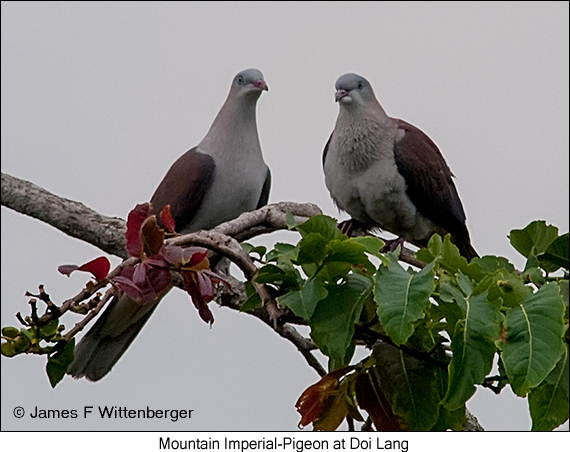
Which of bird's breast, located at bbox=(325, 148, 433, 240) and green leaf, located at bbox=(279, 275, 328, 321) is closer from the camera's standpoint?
green leaf, located at bbox=(279, 275, 328, 321)

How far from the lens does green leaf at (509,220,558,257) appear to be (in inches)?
81.2

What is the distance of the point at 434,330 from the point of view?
75.2 inches

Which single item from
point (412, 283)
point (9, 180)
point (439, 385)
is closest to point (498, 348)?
point (412, 283)

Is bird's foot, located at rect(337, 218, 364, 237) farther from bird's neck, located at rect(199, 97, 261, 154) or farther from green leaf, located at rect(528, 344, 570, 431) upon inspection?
green leaf, located at rect(528, 344, 570, 431)

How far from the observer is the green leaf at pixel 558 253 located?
203 centimetres

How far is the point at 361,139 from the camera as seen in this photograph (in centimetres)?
386

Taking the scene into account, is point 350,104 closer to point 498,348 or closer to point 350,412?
point 350,412

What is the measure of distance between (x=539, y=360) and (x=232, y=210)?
2.70m

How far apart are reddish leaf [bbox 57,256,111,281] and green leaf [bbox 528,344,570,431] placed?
90 centimetres

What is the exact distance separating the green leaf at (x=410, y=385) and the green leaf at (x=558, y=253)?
366 millimetres

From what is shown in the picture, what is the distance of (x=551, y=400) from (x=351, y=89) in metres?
2.27

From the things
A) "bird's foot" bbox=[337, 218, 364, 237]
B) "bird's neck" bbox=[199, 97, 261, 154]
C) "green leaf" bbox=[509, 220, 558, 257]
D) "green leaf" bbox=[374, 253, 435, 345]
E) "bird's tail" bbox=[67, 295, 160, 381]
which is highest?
"bird's neck" bbox=[199, 97, 261, 154]

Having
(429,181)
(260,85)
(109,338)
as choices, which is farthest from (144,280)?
(260,85)
